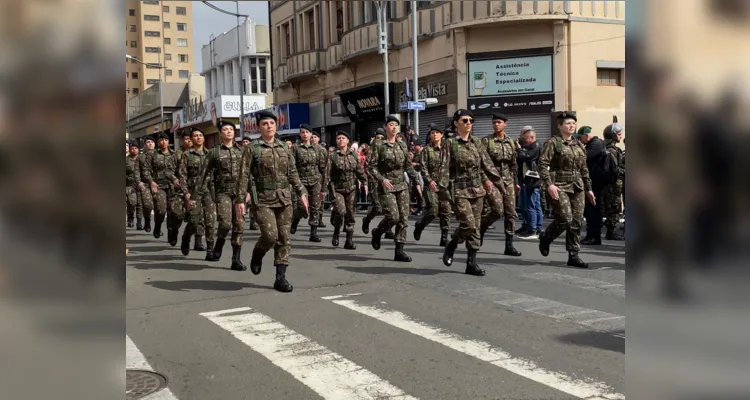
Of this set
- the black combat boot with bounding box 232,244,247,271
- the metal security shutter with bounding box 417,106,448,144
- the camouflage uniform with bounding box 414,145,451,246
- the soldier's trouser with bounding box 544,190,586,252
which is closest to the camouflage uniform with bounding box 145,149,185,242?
the black combat boot with bounding box 232,244,247,271

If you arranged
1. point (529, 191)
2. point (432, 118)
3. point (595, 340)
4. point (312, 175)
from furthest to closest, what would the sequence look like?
point (432, 118)
point (312, 175)
point (529, 191)
point (595, 340)

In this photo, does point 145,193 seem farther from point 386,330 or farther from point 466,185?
point 386,330

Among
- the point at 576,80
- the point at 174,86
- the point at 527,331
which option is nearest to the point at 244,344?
the point at 527,331

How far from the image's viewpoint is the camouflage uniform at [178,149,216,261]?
10.6m

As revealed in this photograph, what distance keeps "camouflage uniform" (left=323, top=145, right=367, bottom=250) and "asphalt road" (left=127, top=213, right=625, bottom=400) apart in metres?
2.49

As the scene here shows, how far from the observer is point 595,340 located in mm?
5438

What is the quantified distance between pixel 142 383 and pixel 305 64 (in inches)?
1244

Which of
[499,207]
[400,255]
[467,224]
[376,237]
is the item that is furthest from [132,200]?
[467,224]

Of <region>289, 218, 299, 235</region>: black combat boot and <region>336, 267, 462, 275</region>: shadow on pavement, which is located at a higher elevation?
<region>289, 218, 299, 235</region>: black combat boot

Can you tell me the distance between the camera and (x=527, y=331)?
5785 mm

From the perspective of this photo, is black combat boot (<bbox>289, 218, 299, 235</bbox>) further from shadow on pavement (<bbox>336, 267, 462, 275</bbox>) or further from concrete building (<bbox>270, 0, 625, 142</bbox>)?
concrete building (<bbox>270, 0, 625, 142</bbox>)

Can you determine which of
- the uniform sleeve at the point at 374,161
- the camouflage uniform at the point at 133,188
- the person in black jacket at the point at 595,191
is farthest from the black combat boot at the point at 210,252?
the person in black jacket at the point at 595,191

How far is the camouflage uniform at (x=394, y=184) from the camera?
9.94m
